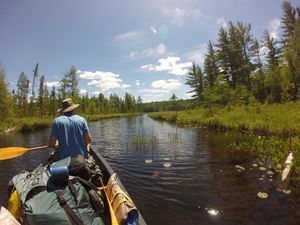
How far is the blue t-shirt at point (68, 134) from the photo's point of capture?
16.0 feet

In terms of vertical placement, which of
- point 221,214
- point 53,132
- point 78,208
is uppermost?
point 53,132

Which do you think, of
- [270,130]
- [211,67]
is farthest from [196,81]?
[270,130]

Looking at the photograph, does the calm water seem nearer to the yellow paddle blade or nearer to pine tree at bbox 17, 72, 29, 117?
the yellow paddle blade

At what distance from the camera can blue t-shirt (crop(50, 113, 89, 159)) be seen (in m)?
4.89

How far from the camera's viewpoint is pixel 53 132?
4.88m

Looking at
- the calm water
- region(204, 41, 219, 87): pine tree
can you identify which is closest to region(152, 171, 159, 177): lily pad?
the calm water

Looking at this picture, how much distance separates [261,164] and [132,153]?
19.5 feet

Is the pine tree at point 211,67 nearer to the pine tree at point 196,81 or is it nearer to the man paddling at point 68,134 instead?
the pine tree at point 196,81

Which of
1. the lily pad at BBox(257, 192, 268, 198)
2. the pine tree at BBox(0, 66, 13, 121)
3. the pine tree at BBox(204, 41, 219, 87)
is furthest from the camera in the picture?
the pine tree at BBox(204, 41, 219, 87)

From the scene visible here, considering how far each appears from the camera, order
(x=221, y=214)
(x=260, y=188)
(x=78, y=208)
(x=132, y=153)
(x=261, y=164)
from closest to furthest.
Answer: (x=78, y=208)
(x=221, y=214)
(x=260, y=188)
(x=261, y=164)
(x=132, y=153)

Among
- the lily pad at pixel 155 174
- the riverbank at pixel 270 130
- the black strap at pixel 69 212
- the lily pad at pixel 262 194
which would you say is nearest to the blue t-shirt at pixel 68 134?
the black strap at pixel 69 212

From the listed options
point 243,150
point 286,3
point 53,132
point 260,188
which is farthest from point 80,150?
point 286,3

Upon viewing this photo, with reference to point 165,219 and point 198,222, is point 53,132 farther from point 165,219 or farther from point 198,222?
point 198,222

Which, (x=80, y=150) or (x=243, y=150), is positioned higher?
(x=80, y=150)
